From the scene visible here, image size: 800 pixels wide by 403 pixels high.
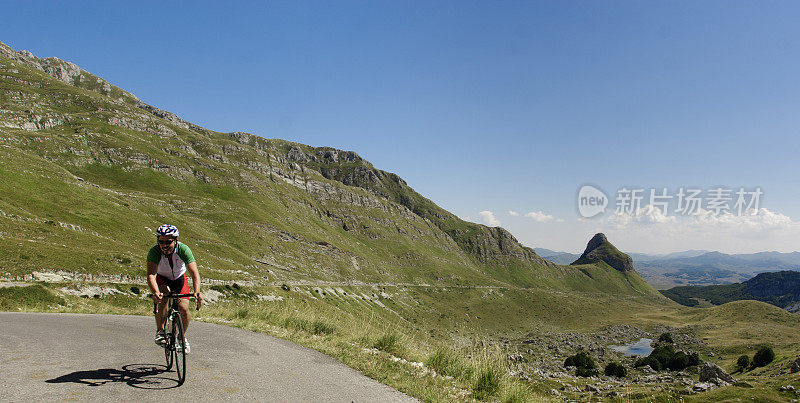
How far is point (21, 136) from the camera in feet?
439

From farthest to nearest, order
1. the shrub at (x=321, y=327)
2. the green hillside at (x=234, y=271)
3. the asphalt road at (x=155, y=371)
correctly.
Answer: the shrub at (x=321, y=327) < the green hillside at (x=234, y=271) < the asphalt road at (x=155, y=371)

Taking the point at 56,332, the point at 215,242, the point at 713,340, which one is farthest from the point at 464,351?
the point at 713,340

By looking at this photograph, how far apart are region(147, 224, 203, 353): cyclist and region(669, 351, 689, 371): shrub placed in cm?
13336

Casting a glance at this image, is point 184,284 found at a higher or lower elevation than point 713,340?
higher

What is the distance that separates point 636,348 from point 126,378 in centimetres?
17650

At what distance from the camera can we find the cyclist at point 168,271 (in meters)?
7.80

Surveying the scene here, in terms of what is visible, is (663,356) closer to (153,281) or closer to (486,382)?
(486,382)

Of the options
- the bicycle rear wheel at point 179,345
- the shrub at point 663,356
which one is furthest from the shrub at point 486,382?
the shrub at point 663,356

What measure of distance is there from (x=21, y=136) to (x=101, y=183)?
35.1m

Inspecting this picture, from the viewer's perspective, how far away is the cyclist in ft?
25.6

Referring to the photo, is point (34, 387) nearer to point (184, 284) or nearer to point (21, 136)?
point (184, 284)

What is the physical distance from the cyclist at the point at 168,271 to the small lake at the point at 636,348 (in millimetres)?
157467

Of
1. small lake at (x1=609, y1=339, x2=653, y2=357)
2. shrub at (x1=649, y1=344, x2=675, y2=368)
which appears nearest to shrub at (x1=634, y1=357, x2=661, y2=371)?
shrub at (x1=649, y1=344, x2=675, y2=368)

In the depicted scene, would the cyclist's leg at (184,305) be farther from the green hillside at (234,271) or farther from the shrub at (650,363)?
the shrub at (650,363)
